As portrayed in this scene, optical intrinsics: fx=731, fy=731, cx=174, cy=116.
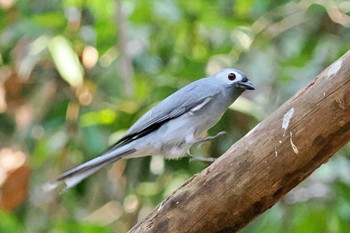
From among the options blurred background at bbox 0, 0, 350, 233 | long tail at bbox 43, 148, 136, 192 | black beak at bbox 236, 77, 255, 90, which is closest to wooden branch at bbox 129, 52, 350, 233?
long tail at bbox 43, 148, 136, 192

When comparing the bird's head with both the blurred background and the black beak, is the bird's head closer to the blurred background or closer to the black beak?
the black beak

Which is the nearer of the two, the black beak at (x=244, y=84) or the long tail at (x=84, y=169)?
the long tail at (x=84, y=169)

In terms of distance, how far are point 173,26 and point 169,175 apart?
641 mm

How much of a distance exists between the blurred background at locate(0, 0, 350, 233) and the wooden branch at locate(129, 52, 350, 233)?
923 mm

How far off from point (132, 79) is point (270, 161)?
147 cm

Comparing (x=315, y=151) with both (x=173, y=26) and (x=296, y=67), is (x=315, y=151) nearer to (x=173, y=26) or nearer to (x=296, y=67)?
(x=296, y=67)

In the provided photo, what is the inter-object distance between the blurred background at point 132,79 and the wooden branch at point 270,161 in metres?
0.92

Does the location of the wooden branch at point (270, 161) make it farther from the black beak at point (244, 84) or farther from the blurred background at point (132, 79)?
the blurred background at point (132, 79)

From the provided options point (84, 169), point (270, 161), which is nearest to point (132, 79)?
point (84, 169)

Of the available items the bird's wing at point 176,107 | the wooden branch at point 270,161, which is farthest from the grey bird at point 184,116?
the wooden branch at point 270,161

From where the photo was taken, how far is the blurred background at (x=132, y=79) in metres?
2.70

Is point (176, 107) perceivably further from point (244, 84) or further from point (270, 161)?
point (270, 161)

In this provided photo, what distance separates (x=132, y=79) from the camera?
2.94m

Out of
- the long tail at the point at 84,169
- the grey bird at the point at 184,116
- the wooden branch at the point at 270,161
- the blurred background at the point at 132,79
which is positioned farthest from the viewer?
the blurred background at the point at 132,79
